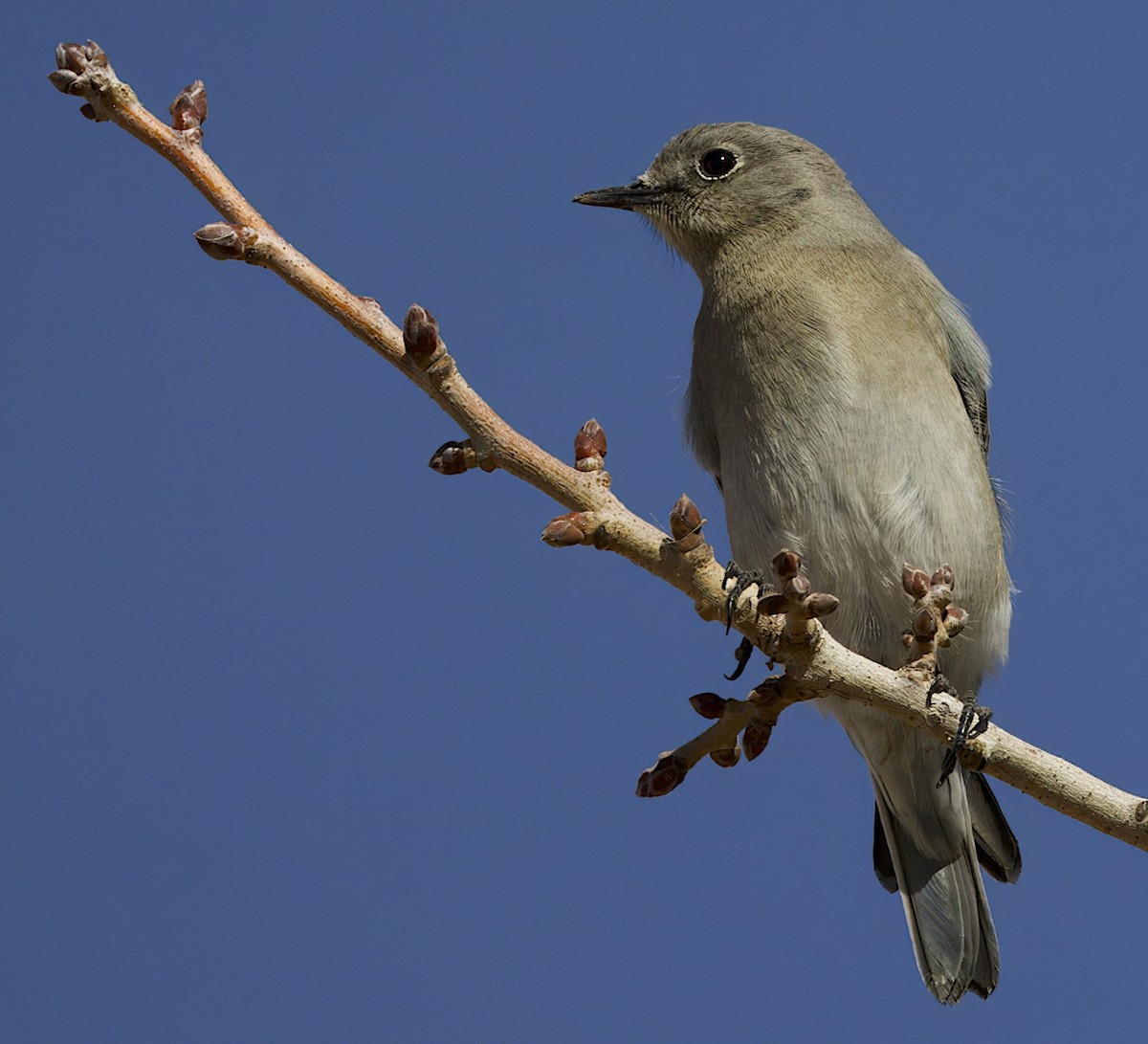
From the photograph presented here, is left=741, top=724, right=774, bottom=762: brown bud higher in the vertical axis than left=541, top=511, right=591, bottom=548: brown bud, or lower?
higher

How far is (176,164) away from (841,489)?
9.60 ft

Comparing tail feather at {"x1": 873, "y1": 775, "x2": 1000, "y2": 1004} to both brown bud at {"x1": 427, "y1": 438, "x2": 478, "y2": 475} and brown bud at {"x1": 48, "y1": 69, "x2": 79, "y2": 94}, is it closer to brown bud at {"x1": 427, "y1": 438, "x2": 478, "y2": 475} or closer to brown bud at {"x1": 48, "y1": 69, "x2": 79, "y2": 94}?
brown bud at {"x1": 427, "y1": 438, "x2": 478, "y2": 475}

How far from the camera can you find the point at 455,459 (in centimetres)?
293

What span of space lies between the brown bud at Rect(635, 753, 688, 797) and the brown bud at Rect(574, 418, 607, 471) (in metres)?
1.00

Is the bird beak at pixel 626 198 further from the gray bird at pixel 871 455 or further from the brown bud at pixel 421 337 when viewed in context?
the brown bud at pixel 421 337

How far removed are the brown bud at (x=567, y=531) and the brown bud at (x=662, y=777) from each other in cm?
99

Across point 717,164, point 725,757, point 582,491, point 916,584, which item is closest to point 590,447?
point 582,491

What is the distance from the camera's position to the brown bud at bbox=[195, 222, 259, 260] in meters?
2.78

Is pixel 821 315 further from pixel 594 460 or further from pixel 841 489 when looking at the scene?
pixel 594 460

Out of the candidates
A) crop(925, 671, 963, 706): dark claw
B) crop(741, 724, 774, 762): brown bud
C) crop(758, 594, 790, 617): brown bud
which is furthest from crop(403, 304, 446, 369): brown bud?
crop(741, 724, 774, 762): brown bud

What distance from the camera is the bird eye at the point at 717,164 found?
6.25 m

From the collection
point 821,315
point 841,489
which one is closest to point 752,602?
point 841,489

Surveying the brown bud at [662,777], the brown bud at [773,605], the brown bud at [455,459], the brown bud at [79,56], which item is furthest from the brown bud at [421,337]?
the brown bud at [662,777]

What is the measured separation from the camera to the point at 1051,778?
11.0ft
